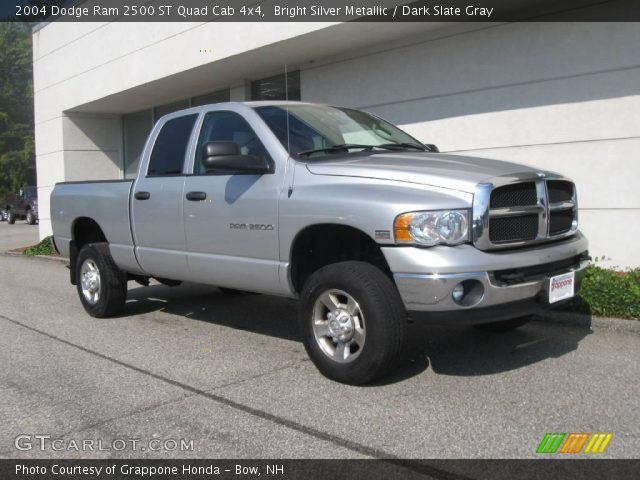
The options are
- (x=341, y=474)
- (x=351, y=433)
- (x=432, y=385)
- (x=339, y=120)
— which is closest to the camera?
(x=341, y=474)

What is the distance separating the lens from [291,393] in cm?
438

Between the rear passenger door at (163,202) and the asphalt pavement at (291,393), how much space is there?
75 cm

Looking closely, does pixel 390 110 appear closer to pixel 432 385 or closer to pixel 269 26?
pixel 269 26

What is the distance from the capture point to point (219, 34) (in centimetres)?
1150

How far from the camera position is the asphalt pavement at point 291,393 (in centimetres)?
358

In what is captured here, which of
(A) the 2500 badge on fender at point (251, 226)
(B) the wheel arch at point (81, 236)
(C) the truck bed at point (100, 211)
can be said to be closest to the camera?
(A) the 2500 badge on fender at point (251, 226)

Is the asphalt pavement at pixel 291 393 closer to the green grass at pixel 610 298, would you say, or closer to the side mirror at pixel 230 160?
the green grass at pixel 610 298

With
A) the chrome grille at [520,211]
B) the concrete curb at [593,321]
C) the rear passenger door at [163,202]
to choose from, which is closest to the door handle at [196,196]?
the rear passenger door at [163,202]

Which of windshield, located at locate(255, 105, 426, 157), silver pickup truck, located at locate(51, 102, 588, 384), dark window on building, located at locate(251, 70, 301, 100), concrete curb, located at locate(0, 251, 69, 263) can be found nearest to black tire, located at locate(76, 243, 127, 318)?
silver pickup truck, located at locate(51, 102, 588, 384)

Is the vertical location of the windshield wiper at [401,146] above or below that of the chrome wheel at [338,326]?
above

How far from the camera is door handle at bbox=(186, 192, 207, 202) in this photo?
546cm

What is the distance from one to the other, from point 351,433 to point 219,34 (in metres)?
9.40

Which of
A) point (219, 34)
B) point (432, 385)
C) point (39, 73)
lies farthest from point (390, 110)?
point (39, 73)

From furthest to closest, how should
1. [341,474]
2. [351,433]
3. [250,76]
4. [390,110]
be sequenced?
[250,76] → [390,110] → [351,433] → [341,474]
